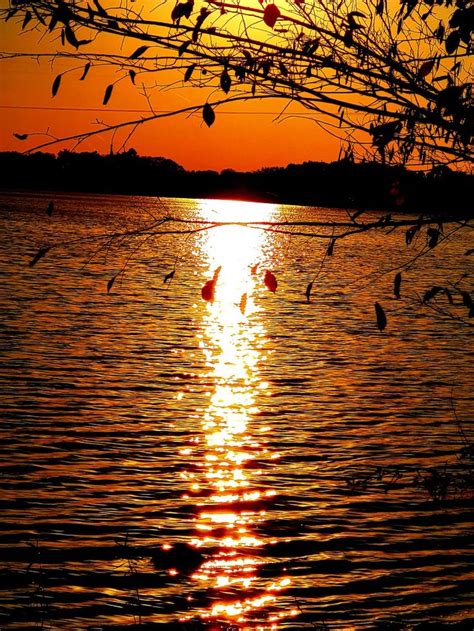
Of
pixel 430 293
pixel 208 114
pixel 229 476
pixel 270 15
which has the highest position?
pixel 270 15

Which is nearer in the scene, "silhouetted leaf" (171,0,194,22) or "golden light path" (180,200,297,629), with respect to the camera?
"silhouetted leaf" (171,0,194,22)

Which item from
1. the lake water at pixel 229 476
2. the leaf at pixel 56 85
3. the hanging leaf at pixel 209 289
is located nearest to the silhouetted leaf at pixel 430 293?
the lake water at pixel 229 476

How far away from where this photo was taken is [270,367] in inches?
1001

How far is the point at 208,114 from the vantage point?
600cm

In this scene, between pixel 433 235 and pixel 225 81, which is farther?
pixel 433 235

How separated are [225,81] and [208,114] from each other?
1.97ft

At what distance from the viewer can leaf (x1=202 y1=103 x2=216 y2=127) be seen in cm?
597

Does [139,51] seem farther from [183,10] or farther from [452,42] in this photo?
[452,42]

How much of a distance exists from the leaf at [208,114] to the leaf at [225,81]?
472mm

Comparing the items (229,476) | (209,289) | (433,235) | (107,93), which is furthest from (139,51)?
(229,476)

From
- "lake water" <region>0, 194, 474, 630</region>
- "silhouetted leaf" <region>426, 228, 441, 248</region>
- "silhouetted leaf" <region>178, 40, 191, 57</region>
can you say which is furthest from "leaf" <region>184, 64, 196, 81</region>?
"silhouetted leaf" <region>426, 228, 441, 248</region>

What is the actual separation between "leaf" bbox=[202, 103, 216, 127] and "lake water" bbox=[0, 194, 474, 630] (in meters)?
0.86

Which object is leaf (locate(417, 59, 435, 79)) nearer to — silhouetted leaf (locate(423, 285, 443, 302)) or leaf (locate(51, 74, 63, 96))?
silhouetted leaf (locate(423, 285, 443, 302))

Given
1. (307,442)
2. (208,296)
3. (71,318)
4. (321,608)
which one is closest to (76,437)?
(307,442)
